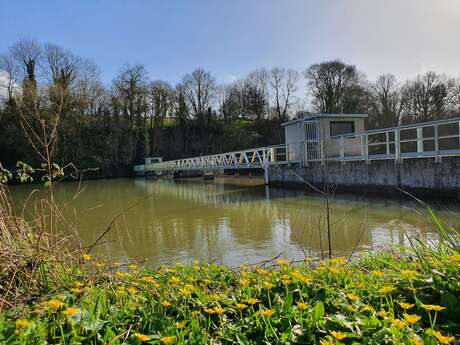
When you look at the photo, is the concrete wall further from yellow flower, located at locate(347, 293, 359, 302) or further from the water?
yellow flower, located at locate(347, 293, 359, 302)

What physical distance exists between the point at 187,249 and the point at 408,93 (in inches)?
1328

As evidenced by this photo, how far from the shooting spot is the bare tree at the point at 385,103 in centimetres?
3253

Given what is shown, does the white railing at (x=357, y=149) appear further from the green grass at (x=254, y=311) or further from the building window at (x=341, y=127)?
the green grass at (x=254, y=311)

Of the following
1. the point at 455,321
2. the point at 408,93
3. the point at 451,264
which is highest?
the point at 408,93

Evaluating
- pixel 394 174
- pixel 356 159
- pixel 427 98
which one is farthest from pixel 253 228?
pixel 427 98

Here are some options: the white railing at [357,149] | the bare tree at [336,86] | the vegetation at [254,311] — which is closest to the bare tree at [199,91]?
the bare tree at [336,86]

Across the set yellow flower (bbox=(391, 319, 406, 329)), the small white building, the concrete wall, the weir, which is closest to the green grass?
yellow flower (bbox=(391, 319, 406, 329))

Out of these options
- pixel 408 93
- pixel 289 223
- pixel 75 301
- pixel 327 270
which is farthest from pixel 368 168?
pixel 408 93

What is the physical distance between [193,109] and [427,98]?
74.1 ft

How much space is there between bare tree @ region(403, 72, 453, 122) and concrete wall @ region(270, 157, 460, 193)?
20241 mm

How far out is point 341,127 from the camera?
15.5 meters

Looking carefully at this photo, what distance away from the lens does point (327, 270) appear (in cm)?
228

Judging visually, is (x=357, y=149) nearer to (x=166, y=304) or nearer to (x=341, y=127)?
(x=341, y=127)

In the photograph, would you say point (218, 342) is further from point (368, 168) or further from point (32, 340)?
point (368, 168)
